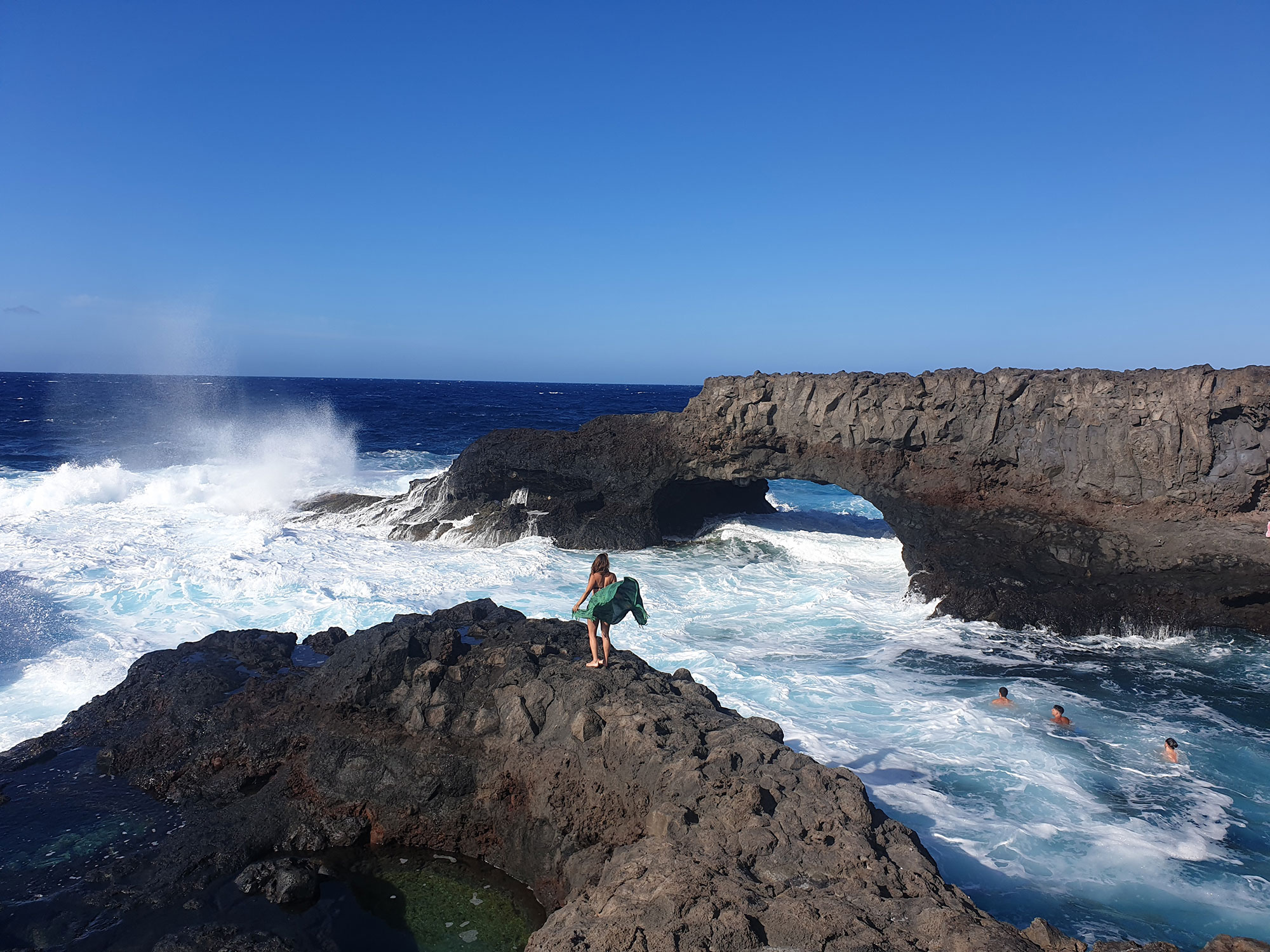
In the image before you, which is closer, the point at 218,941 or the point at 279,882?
the point at 218,941

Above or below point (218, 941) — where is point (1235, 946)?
above

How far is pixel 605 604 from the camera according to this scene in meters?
7.91

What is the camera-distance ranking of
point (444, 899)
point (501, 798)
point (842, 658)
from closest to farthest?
1. point (444, 899)
2. point (501, 798)
3. point (842, 658)

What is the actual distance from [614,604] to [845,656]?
6.09 metres

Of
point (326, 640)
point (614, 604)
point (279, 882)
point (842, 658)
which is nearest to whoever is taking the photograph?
point (279, 882)

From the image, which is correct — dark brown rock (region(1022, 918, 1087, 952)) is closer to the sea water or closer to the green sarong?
the sea water

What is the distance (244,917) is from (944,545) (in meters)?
13.7

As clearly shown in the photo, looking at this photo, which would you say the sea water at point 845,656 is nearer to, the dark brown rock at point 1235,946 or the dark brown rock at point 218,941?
the dark brown rock at point 1235,946

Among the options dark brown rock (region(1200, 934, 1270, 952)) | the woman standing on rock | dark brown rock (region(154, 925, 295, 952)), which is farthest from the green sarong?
dark brown rock (region(1200, 934, 1270, 952))

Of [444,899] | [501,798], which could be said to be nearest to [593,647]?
[501,798]

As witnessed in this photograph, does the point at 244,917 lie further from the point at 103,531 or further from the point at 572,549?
the point at 103,531

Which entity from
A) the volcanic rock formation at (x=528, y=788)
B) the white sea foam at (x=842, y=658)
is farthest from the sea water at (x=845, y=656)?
Result: the volcanic rock formation at (x=528, y=788)

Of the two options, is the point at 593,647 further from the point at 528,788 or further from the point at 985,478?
the point at 985,478

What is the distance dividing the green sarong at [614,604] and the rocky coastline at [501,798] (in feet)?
1.52
